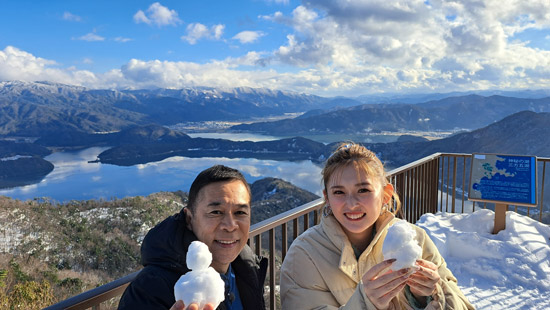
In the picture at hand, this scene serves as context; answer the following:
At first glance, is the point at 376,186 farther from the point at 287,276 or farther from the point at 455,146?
the point at 455,146

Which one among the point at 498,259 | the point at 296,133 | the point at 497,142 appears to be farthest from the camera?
the point at 296,133

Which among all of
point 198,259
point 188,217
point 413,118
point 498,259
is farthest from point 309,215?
point 413,118

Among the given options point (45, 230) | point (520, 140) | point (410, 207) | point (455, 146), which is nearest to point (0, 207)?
point (45, 230)

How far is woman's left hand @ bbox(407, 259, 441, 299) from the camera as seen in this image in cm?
114

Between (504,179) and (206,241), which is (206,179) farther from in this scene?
(504,179)

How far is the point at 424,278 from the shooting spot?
1168 mm

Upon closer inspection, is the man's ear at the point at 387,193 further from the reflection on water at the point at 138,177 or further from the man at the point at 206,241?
the reflection on water at the point at 138,177

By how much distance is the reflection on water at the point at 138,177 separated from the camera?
80.6m

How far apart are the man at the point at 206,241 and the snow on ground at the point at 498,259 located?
2896 mm

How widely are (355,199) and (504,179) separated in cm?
419

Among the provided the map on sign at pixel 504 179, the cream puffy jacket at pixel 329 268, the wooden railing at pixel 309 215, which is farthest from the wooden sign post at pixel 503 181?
the cream puffy jacket at pixel 329 268

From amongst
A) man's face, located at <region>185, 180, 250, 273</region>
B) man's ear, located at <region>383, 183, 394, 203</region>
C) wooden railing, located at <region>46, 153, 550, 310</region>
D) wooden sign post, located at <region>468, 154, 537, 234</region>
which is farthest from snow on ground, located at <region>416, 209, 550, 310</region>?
man's face, located at <region>185, 180, 250, 273</region>

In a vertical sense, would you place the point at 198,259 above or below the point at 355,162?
below

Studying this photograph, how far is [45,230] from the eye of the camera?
38.8m
